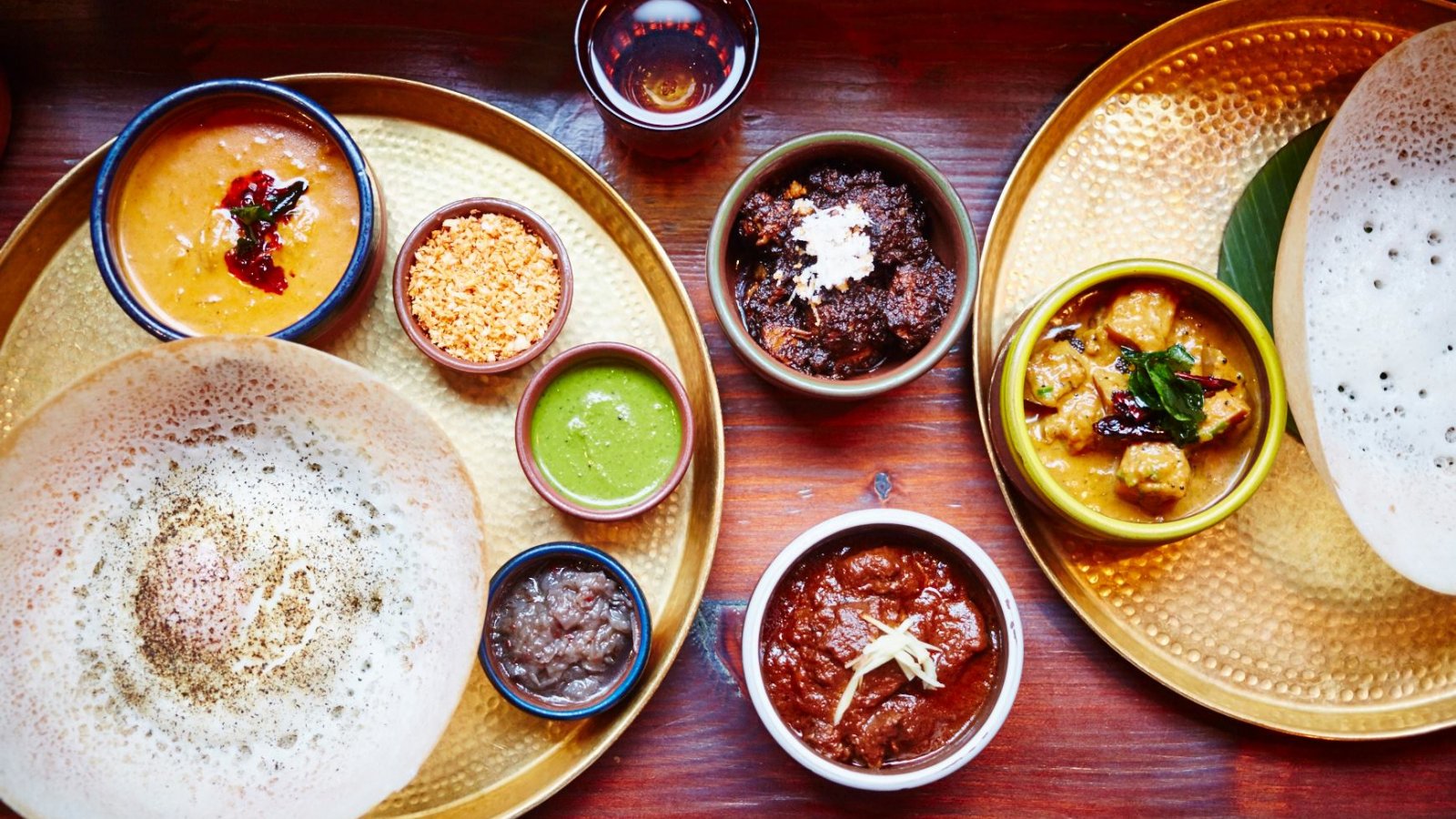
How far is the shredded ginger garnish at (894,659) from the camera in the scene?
157 centimetres

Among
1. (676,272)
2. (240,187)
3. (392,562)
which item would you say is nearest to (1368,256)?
(676,272)

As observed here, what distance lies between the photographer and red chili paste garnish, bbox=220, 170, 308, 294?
163 cm

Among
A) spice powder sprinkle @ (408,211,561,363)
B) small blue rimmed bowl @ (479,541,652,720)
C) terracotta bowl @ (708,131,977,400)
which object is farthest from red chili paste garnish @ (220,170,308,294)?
terracotta bowl @ (708,131,977,400)

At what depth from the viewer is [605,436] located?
5.52ft

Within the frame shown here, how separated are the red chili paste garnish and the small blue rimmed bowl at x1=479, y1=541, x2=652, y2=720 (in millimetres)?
627

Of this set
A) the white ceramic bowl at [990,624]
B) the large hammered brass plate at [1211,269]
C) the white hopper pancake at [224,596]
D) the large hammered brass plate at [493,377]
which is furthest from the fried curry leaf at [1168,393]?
the white hopper pancake at [224,596]

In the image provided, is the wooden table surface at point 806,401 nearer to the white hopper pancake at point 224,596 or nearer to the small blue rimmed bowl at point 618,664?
the small blue rimmed bowl at point 618,664

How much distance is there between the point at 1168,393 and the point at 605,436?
94 cm

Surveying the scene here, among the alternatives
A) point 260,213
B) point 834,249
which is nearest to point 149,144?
point 260,213

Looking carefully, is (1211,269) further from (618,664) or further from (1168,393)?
(618,664)

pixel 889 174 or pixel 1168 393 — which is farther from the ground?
pixel 889 174

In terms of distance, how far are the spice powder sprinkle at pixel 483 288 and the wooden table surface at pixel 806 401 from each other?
254mm

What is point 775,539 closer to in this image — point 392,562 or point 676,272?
point 676,272

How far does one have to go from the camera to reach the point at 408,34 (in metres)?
1.80
